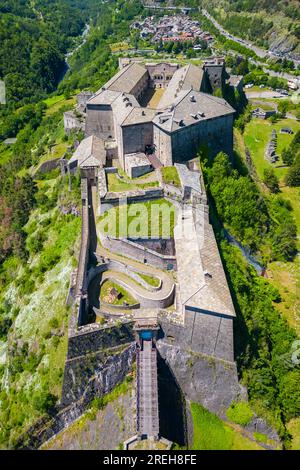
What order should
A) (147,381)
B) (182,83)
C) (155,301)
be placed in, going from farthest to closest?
(182,83), (155,301), (147,381)

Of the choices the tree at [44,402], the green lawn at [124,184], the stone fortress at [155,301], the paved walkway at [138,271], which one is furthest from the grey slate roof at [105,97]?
the tree at [44,402]

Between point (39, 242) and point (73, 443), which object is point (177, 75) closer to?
point (39, 242)

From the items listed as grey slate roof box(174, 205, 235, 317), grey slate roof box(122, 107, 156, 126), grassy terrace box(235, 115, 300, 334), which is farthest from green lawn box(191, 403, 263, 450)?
grey slate roof box(122, 107, 156, 126)

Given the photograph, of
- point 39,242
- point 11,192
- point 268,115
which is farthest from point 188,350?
point 268,115

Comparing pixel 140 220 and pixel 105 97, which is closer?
pixel 140 220

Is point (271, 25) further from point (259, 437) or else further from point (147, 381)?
point (147, 381)

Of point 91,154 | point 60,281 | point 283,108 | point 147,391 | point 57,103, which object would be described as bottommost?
point 147,391

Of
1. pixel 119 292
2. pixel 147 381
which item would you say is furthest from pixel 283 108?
pixel 147 381

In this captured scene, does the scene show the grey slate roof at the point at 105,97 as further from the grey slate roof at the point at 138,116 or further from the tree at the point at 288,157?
the tree at the point at 288,157
